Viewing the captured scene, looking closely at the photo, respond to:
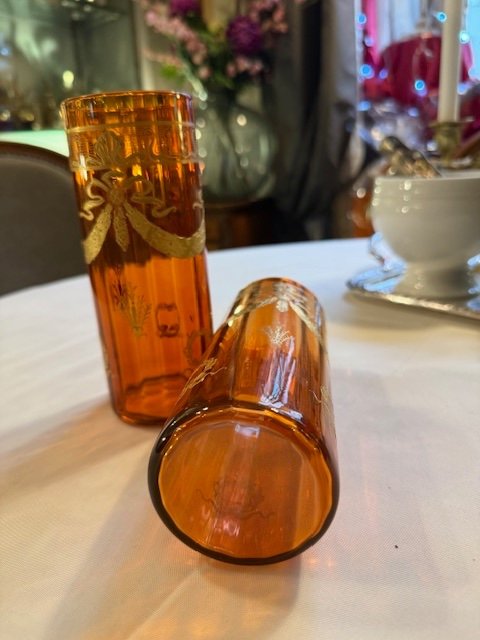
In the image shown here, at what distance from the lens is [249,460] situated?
0.84 ft

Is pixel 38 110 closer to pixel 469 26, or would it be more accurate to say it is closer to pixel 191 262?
pixel 469 26

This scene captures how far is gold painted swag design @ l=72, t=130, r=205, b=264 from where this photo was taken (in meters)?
0.31

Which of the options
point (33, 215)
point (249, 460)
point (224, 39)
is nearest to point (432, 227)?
point (249, 460)

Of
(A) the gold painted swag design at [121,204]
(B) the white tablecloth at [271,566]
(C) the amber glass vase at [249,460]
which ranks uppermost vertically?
(A) the gold painted swag design at [121,204]

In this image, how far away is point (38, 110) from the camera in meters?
2.00

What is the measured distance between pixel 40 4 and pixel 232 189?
0.93 metres

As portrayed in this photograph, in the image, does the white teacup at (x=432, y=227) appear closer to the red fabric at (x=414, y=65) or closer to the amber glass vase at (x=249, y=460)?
the amber glass vase at (x=249, y=460)

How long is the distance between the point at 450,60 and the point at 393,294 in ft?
0.75

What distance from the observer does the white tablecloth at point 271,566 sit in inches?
8.2

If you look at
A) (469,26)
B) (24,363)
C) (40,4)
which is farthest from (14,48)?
(24,363)

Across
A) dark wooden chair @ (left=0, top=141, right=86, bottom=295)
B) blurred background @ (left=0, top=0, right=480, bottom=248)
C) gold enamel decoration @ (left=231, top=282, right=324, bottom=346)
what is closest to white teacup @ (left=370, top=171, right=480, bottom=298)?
gold enamel decoration @ (left=231, top=282, right=324, bottom=346)

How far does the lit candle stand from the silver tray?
0.16 metres

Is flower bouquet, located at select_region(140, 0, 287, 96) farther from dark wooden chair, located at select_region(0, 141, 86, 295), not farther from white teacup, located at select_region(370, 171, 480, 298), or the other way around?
white teacup, located at select_region(370, 171, 480, 298)

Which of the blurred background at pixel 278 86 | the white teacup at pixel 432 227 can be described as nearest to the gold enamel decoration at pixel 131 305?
the white teacup at pixel 432 227
